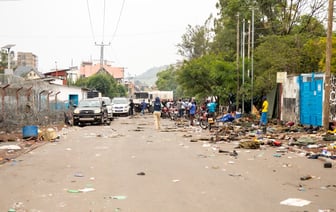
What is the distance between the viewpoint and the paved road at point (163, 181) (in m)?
7.15

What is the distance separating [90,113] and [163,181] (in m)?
21.4

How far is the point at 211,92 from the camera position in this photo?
3847cm

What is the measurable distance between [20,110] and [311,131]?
14.2 metres

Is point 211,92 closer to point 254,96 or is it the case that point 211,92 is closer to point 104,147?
point 254,96

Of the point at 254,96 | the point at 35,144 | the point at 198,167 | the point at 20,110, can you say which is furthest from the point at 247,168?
the point at 254,96

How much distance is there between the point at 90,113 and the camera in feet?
98.2

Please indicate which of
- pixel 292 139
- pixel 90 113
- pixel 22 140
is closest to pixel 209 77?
pixel 90 113

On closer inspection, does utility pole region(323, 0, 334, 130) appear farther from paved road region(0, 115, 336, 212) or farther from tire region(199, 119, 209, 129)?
tire region(199, 119, 209, 129)

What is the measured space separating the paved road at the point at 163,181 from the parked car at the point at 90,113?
14.9 meters

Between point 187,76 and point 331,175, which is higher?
point 187,76

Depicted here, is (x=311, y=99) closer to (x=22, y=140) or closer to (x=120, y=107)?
(x=22, y=140)

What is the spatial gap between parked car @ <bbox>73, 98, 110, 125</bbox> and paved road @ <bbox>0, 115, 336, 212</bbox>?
49.0 feet

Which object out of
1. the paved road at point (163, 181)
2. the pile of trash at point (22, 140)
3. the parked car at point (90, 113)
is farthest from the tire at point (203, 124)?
the paved road at point (163, 181)

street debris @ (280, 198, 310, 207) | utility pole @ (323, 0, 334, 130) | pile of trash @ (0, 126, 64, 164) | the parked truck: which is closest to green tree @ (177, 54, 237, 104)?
the parked truck
